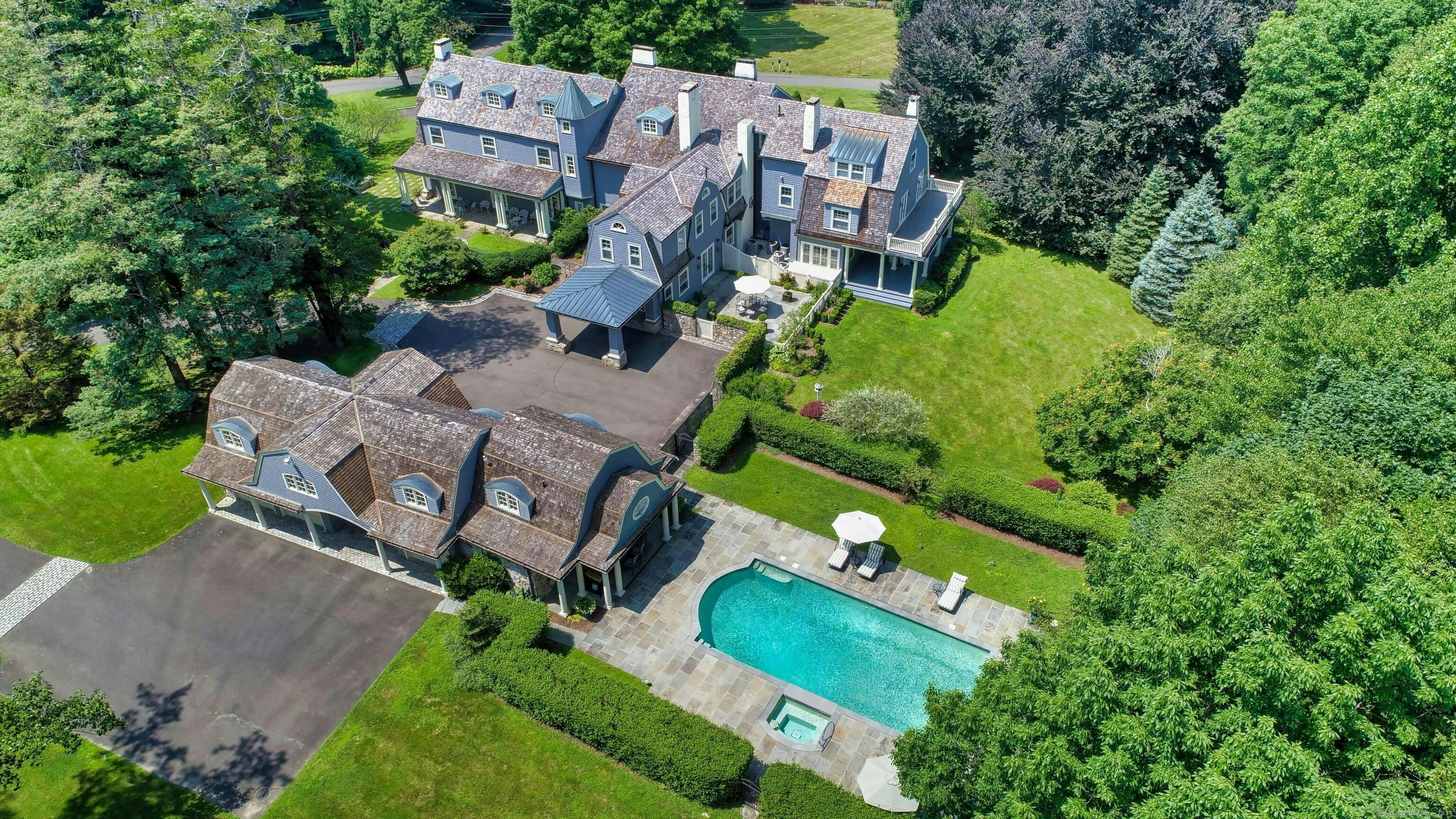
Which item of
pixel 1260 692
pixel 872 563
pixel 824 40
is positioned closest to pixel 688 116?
pixel 872 563

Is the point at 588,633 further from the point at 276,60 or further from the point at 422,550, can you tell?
the point at 276,60

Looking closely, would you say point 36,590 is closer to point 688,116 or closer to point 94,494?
point 94,494

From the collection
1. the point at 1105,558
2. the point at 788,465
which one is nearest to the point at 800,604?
the point at 788,465

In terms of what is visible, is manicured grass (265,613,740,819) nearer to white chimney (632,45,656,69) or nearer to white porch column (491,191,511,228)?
white porch column (491,191,511,228)

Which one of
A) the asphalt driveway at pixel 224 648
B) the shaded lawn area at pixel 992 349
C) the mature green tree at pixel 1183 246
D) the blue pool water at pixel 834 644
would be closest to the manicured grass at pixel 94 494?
the asphalt driveway at pixel 224 648

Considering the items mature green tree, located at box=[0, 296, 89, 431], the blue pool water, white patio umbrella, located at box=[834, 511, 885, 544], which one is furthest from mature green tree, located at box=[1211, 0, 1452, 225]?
mature green tree, located at box=[0, 296, 89, 431]
